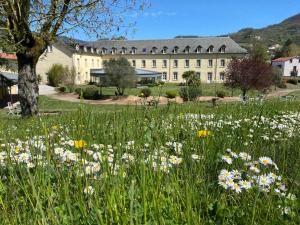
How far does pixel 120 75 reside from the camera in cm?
4112

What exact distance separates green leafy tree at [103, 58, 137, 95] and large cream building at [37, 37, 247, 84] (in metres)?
25.0

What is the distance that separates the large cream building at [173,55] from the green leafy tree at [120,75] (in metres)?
25.0

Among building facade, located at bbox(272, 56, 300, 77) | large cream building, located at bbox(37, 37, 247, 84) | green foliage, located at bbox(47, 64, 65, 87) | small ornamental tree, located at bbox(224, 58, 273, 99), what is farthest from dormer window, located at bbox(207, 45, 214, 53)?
small ornamental tree, located at bbox(224, 58, 273, 99)

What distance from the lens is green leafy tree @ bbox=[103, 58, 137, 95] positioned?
41.1m

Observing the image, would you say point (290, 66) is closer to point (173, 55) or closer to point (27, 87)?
point (173, 55)

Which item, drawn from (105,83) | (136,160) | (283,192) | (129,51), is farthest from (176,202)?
(129,51)

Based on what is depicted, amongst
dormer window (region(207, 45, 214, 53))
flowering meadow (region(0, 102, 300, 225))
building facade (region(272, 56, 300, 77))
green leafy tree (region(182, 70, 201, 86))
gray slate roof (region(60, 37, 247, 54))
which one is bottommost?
flowering meadow (region(0, 102, 300, 225))

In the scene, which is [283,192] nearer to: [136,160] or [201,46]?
[136,160]

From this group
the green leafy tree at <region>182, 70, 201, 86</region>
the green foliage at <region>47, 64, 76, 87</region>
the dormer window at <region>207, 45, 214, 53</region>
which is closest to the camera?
the green leafy tree at <region>182, 70, 201, 86</region>

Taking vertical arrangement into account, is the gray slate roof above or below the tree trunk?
above

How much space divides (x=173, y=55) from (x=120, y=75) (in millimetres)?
36457

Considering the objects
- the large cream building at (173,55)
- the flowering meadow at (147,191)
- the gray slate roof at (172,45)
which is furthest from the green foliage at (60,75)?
the flowering meadow at (147,191)

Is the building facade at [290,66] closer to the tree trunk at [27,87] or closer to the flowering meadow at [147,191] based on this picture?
the tree trunk at [27,87]

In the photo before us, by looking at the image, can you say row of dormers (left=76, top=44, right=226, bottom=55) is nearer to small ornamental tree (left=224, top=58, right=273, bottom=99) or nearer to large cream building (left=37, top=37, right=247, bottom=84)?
large cream building (left=37, top=37, right=247, bottom=84)
